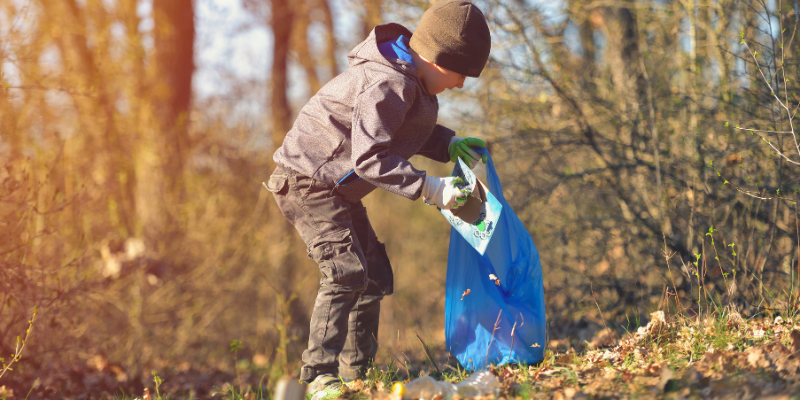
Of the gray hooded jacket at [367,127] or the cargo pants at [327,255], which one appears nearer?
the gray hooded jacket at [367,127]

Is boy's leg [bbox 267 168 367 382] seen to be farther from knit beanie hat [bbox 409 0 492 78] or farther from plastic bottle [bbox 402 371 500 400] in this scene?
knit beanie hat [bbox 409 0 492 78]

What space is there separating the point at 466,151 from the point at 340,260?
847 mm

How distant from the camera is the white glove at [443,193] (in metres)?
2.22

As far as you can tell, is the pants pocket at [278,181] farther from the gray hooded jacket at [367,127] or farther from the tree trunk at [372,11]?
the tree trunk at [372,11]

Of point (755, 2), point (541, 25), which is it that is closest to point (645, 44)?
point (541, 25)

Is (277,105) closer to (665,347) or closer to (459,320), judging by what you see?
(459,320)

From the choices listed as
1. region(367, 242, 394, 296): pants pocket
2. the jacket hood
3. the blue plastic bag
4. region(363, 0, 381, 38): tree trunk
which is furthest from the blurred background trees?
the jacket hood

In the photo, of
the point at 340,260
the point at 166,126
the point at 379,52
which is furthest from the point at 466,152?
the point at 166,126

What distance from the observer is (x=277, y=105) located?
8422mm

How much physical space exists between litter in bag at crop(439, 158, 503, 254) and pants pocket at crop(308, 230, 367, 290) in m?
0.49

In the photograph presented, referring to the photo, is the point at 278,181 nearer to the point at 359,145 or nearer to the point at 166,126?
the point at 359,145

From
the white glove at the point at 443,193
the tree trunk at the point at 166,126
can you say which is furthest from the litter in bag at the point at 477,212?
the tree trunk at the point at 166,126

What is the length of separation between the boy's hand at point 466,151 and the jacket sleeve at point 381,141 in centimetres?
57

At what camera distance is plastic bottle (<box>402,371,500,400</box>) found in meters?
2.04
